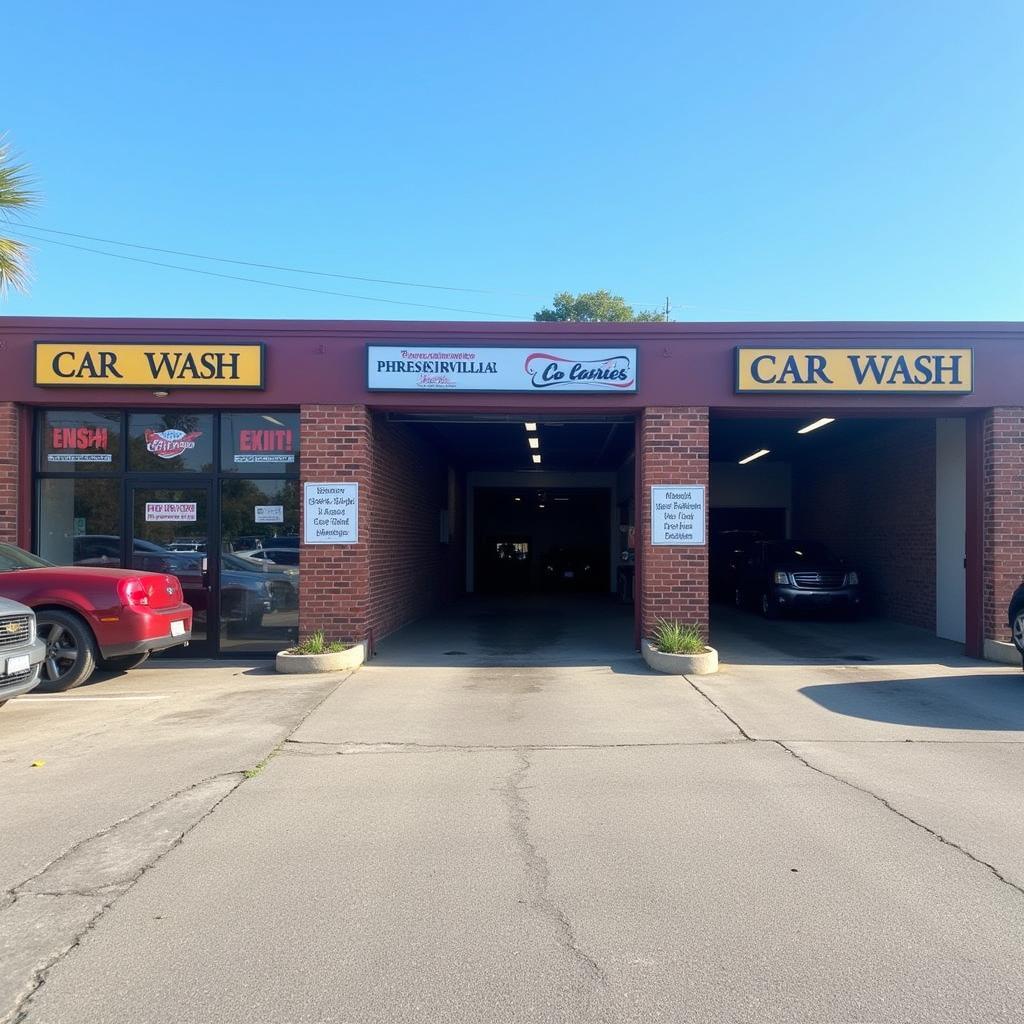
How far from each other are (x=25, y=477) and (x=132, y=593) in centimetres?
337

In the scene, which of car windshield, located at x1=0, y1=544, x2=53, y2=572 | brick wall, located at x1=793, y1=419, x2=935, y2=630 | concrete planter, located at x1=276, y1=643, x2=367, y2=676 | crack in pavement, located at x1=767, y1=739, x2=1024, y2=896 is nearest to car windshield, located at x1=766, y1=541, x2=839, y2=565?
brick wall, located at x1=793, y1=419, x2=935, y2=630

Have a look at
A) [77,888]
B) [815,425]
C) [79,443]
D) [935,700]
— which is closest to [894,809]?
[935,700]

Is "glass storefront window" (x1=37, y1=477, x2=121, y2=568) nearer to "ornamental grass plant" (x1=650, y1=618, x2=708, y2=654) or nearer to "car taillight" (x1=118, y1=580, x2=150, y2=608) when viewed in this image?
"car taillight" (x1=118, y1=580, x2=150, y2=608)

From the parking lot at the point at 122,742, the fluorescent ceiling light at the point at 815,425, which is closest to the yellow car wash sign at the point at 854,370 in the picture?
the fluorescent ceiling light at the point at 815,425

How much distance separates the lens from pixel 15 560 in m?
9.60

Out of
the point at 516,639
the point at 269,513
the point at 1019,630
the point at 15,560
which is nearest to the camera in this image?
the point at 15,560

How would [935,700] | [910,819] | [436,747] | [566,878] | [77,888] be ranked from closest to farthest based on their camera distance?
[77,888] → [566,878] → [910,819] → [436,747] → [935,700]

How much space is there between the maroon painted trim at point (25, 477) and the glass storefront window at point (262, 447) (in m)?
2.54

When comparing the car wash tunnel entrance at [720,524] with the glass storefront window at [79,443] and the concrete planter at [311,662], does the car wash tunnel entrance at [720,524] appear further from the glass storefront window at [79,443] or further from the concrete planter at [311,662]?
the glass storefront window at [79,443]

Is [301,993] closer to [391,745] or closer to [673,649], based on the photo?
[391,745]

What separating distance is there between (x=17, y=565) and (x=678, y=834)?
7.97m

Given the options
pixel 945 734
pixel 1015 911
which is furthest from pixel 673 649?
pixel 1015 911

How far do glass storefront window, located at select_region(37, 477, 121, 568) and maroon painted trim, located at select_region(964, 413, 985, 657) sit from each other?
11540 millimetres

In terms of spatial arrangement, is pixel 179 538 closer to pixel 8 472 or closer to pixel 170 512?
pixel 170 512
